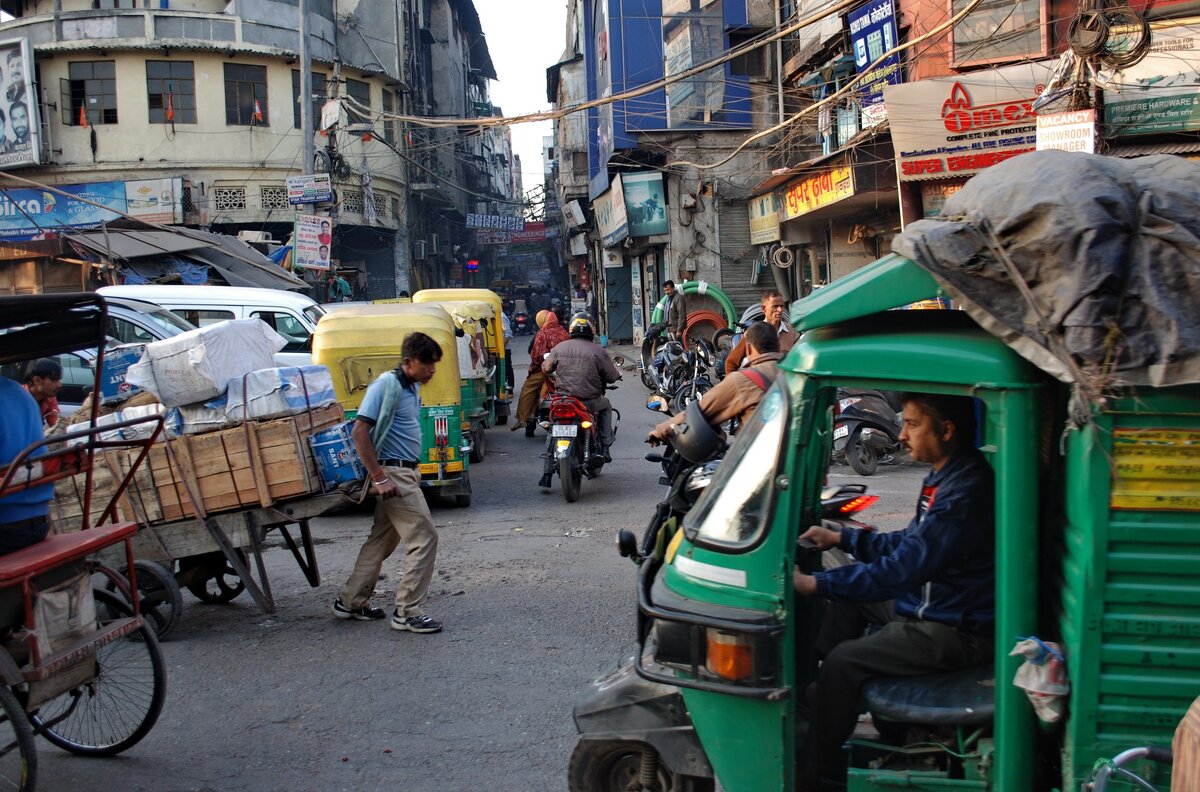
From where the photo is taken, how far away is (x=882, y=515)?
28.3ft

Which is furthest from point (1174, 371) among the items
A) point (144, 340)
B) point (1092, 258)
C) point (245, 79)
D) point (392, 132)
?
point (392, 132)

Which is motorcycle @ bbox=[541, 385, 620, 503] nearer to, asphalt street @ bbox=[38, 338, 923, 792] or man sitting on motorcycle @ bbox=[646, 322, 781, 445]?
asphalt street @ bbox=[38, 338, 923, 792]

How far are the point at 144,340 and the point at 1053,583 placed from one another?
1140 cm

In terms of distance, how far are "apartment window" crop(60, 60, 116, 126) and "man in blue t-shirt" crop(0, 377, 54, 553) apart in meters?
31.0

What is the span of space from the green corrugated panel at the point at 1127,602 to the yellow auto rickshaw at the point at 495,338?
12.4 meters

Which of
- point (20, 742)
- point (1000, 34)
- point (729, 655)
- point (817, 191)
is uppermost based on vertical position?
point (1000, 34)

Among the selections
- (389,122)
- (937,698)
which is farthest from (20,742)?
(389,122)

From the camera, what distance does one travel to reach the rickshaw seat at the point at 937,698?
297 cm

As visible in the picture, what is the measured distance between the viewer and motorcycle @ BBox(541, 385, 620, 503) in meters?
9.86

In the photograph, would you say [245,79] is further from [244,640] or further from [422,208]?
[244,640]

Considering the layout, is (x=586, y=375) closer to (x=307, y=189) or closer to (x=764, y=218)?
(x=307, y=189)

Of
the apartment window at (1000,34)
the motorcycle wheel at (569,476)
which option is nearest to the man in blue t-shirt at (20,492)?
the motorcycle wheel at (569,476)

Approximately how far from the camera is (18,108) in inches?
1203

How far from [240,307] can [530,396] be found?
437 centimetres
